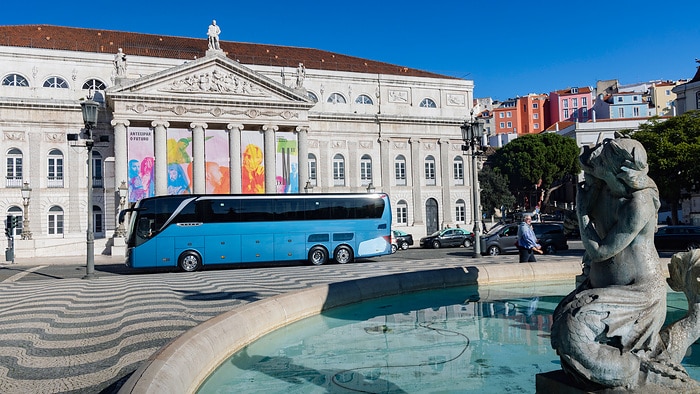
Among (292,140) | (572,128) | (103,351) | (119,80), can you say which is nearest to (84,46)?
(119,80)

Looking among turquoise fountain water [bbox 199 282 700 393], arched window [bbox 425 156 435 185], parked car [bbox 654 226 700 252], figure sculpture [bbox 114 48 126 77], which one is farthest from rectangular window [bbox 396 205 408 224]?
turquoise fountain water [bbox 199 282 700 393]

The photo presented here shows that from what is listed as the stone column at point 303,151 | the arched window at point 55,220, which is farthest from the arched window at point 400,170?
the arched window at point 55,220

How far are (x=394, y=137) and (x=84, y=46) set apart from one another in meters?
25.2

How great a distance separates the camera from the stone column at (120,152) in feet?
112

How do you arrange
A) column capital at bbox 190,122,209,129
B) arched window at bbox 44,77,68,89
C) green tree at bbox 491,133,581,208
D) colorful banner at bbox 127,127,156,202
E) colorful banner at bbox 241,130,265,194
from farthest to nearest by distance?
green tree at bbox 491,133,581,208
colorful banner at bbox 241,130,265,194
arched window at bbox 44,77,68,89
column capital at bbox 190,122,209,129
colorful banner at bbox 127,127,156,202

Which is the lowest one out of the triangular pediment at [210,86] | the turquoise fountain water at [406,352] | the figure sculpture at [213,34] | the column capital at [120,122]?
the turquoise fountain water at [406,352]

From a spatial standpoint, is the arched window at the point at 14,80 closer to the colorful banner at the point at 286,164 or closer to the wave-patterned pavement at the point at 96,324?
the colorful banner at the point at 286,164

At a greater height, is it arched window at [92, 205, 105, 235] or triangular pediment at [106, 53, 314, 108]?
triangular pediment at [106, 53, 314, 108]

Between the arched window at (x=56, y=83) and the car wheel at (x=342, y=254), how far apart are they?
2694 centimetres

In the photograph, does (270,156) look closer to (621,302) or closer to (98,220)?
(98,220)

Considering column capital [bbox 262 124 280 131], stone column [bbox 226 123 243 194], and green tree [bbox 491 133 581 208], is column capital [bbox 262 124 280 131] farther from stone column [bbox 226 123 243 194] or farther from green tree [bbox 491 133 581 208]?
green tree [bbox 491 133 581 208]

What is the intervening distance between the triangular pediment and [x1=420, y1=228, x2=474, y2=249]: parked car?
45.8ft

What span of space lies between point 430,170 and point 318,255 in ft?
85.0

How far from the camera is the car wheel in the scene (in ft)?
71.3
